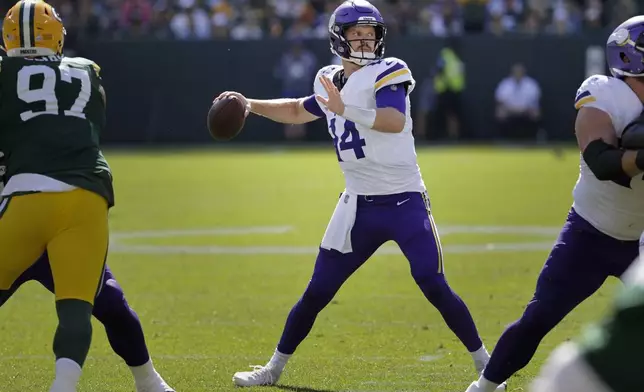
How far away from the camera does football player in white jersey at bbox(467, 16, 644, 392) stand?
413 cm

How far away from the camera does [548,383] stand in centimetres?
241

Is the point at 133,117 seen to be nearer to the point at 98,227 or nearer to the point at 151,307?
the point at 151,307

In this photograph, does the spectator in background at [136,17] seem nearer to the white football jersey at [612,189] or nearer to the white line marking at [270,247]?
the white line marking at [270,247]

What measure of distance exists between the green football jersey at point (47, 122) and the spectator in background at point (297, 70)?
17151 millimetres

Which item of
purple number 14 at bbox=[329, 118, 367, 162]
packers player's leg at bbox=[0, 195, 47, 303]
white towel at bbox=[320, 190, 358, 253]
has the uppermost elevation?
purple number 14 at bbox=[329, 118, 367, 162]

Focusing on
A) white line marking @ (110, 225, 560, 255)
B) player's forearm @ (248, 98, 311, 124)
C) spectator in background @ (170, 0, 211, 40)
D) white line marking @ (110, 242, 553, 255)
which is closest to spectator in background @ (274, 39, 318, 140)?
spectator in background @ (170, 0, 211, 40)

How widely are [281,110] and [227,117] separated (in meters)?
0.37

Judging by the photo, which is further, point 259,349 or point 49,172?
point 259,349

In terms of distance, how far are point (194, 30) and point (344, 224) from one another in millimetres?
18191

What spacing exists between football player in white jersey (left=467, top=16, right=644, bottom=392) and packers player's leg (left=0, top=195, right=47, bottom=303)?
186 centimetres

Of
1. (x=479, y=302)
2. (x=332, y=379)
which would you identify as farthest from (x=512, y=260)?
(x=332, y=379)

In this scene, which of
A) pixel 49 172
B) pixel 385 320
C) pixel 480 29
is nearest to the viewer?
pixel 49 172

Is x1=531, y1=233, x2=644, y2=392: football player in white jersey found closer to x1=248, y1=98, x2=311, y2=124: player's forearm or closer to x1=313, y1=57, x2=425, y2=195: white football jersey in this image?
x1=313, y1=57, x2=425, y2=195: white football jersey

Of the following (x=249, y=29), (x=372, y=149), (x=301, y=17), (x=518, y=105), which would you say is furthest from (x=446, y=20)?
(x=372, y=149)
